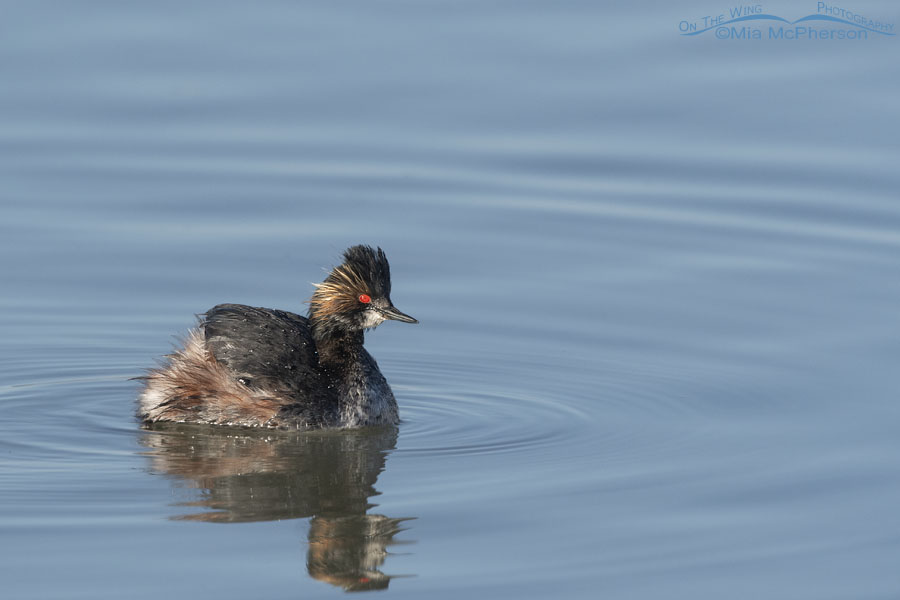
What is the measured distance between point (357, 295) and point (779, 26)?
8.17 meters

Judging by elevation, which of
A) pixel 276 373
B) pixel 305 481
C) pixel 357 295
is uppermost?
pixel 357 295

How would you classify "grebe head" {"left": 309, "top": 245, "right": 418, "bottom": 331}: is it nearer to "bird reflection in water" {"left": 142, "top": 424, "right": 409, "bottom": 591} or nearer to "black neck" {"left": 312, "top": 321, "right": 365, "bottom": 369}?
"black neck" {"left": 312, "top": 321, "right": 365, "bottom": 369}

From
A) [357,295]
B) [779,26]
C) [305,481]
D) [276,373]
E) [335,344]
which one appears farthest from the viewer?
[779,26]

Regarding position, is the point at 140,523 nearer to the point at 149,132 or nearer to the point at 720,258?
the point at 720,258

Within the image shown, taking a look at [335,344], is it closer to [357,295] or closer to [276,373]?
[357,295]

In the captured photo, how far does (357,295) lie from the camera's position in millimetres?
12352

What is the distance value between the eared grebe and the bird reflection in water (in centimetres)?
11

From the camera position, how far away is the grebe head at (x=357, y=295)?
483 inches

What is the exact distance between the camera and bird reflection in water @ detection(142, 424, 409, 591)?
948 cm

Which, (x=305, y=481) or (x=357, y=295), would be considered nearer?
(x=305, y=481)

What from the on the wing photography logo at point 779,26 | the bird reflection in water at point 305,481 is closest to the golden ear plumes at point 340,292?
the bird reflection in water at point 305,481

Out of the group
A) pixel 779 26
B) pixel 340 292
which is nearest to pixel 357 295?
pixel 340 292

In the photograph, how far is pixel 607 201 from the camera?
16.0m

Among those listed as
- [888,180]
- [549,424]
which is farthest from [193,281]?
[888,180]
